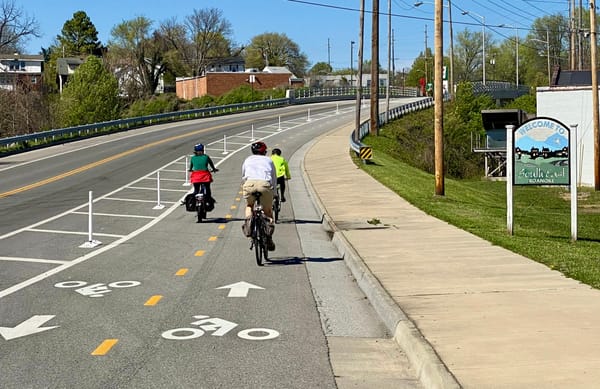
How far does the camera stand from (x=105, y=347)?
8.08 m

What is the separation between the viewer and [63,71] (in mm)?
144500

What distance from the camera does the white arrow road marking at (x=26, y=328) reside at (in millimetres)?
8672

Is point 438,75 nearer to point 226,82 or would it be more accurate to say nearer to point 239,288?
point 239,288

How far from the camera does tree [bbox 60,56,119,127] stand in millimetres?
88625

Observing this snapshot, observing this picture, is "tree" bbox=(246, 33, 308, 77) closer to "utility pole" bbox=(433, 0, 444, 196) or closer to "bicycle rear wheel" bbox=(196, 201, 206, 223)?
"utility pole" bbox=(433, 0, 444, 196)

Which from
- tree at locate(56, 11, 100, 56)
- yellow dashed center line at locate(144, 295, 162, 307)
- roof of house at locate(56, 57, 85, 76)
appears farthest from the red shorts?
tree at locate(56, 11, 100, 56)

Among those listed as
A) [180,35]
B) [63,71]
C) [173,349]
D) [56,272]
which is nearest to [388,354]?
[173,349]

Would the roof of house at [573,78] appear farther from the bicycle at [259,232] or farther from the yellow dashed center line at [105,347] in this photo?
the yellow dashed center line at [105,347]

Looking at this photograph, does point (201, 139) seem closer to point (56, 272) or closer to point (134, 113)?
point (56, 272)

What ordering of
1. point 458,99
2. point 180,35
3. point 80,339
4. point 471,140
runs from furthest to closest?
1. point 180,35
2. point 458,99
3. point 471,140
4. point 80,339

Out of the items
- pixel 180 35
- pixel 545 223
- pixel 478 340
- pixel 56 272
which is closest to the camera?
pixel 478 340

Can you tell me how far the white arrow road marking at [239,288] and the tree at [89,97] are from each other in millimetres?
79552

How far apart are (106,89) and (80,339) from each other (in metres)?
86.4

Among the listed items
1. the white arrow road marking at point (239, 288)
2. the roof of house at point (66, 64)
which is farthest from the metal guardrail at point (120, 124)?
the roof of house at point (66, 64)
